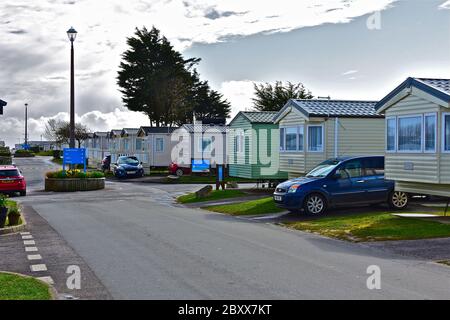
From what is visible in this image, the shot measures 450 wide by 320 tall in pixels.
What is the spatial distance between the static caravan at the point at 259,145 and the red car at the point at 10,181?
11488mm

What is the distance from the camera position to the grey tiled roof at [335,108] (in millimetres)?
25484

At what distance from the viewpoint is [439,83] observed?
17.0m

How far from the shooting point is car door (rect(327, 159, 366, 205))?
A: 1887 centimetres

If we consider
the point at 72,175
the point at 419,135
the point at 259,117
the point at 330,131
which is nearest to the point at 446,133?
the point at 419,135

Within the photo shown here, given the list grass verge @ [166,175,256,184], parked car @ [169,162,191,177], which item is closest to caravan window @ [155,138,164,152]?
parked car @ [169,162,191,177]

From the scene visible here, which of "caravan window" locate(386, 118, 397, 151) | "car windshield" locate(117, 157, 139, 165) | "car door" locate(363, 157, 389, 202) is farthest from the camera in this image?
"car windshield" locate(117, 157, 139, 165)

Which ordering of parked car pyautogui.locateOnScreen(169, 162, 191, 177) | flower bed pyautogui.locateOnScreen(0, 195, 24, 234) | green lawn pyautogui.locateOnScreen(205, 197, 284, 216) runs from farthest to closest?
parked car pyautogui.locateOnScreen(169, 162, 191, 177), green lawn pyautogui.locateOnScreen(205, 197, 284, 216), flower bed pyautogui.locateOnScreen(0, 195, 24, 234)

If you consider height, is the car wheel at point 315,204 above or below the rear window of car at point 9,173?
below

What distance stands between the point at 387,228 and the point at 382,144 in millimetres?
11427

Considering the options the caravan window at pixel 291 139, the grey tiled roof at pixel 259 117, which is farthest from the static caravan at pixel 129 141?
the caravan window at pixel 291 139

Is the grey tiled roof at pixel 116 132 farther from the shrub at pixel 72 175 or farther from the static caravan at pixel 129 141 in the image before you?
the shrub at pixel 72 175

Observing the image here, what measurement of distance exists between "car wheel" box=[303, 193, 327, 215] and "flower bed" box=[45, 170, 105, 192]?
18033mm

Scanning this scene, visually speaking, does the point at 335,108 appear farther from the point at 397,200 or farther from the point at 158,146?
the point at 158,146

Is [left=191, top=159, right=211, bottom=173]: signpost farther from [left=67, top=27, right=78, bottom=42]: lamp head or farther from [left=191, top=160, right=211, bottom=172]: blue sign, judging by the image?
[left=67, top=27, right=78, bottom=42]: lamp head
